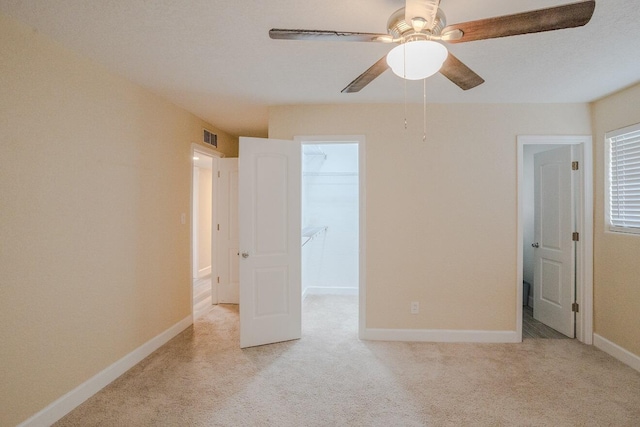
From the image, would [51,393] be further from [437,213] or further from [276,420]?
[437,213]

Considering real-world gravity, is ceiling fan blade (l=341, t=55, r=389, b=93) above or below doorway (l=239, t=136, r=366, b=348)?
above

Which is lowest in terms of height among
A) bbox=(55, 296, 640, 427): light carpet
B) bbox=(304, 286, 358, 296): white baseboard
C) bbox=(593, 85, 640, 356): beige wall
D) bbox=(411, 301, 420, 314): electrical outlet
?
bbox=(55, 296, 640, 427): light carpet

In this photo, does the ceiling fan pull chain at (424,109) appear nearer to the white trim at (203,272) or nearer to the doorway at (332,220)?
the doorway at (332,220)

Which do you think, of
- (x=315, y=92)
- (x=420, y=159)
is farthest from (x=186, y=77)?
(x=420, y=159)

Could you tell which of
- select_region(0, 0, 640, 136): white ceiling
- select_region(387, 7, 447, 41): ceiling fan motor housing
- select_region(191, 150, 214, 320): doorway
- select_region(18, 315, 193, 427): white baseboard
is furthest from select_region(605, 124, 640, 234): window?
select_region(191, 150, 214, 320): doorway

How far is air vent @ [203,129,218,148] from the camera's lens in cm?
384

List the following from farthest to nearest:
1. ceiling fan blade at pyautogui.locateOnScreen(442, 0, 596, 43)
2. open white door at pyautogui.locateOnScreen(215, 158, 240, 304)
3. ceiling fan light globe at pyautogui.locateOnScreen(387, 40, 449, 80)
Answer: open white door at pyautogui.locateOnScreen(215, 158, 240, 304) < ceiling fan light globe at pyautogui.locateOnScreen(387, 40, 449, 80) < ceiling fan blade at pyautogui.locateOnScreen(442, 0, 596, 43)

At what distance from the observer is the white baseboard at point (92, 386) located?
1.84 meters

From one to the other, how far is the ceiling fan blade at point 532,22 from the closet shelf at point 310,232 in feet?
9.08

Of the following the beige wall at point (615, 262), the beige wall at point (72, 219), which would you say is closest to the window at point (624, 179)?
the beige wall at point (615, 262)

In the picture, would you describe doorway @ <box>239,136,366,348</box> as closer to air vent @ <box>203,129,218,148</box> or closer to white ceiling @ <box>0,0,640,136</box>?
white ceiling @ <box>0,0,640,136</box>

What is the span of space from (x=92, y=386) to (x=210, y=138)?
2893 mm

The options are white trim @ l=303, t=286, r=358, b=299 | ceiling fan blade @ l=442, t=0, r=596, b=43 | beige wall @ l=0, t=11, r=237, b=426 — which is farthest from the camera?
white trim @ l=303, t=286, r=358, b=299

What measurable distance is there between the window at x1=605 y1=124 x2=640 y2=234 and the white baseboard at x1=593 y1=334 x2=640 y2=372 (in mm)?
1049
